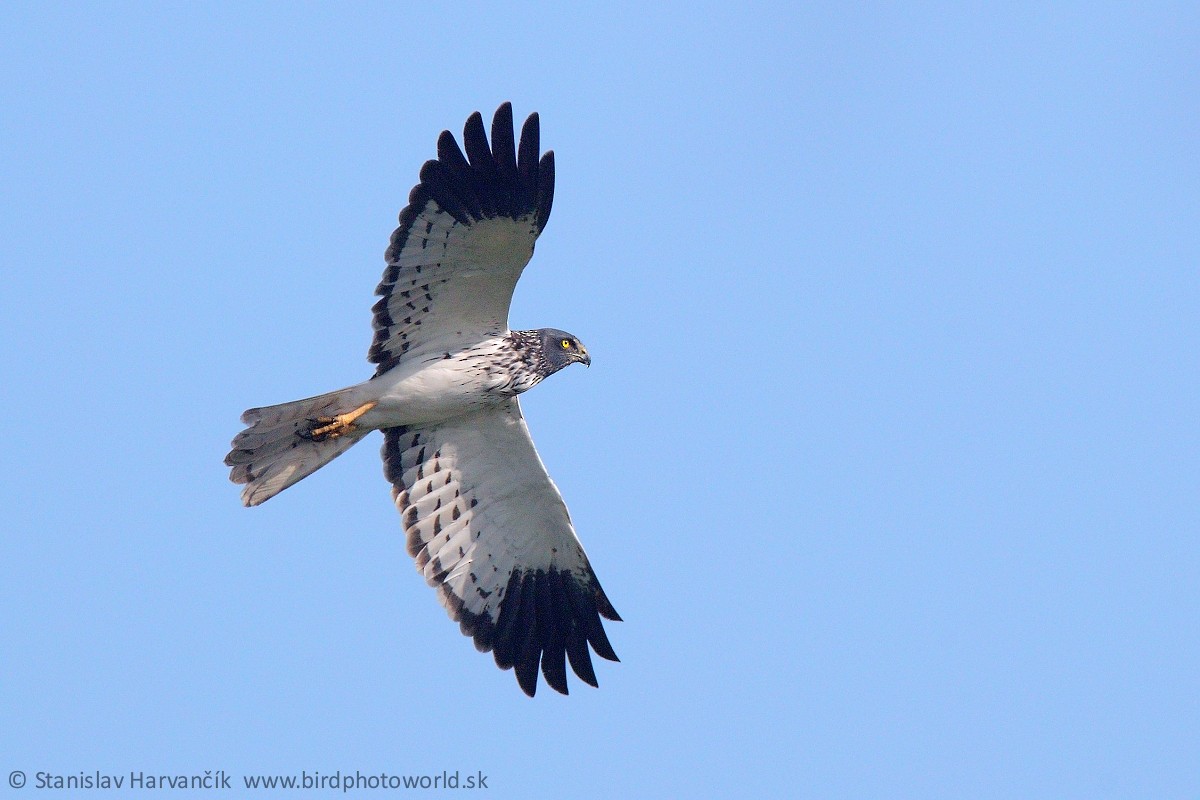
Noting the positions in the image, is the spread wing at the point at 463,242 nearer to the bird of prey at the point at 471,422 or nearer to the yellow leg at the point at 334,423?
the bird of prey at the point at 471,422

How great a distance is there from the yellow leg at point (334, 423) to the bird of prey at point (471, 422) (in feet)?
0.04

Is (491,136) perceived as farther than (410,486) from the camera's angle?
No

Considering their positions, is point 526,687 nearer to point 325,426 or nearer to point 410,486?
point 410,486

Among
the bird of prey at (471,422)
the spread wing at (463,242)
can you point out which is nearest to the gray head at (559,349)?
the bird of prey at (471,422)

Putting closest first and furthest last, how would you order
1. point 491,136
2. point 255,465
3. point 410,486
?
point 491,136 → point 255,465 → point 410,486

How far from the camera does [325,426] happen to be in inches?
432

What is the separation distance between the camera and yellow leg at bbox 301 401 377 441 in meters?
11.0

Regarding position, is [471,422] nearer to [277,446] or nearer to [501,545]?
[501,545]

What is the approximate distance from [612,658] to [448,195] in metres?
4.67

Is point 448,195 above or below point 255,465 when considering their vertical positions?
above

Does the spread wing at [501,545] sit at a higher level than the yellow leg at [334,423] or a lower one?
lower

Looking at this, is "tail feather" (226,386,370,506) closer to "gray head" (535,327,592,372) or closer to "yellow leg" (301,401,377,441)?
"yellow leg" (301,401,377,441)

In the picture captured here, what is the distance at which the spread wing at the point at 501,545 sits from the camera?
11727mm

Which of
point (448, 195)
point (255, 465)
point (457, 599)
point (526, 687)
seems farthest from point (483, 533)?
point (448, 195)
